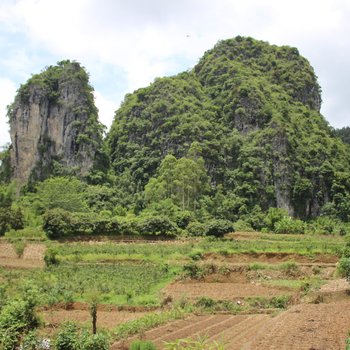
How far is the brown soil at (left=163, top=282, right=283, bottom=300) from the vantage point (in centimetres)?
2778

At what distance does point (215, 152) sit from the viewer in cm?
8100

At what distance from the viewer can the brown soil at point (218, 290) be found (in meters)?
27.8

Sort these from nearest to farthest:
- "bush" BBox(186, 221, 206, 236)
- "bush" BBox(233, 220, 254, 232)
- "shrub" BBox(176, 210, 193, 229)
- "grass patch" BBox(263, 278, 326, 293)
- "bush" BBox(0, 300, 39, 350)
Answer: "bush" BBox(0, 300, 39, 350) < "grass patch" BBox(263, 278, 326, 293) < "bush" BBox(186, 221, 206, 236) < "shrub" BBox(176, 210, 193, 229) < "bush" BBox(233, 220, 254, 232)

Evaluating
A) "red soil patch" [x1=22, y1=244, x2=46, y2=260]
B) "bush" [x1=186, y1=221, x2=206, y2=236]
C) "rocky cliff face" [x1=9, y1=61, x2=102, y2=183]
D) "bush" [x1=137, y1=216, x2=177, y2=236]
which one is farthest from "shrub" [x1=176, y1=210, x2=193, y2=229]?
"rocky cliff face" [x1=9, y1=61, x2=102, y2=183]

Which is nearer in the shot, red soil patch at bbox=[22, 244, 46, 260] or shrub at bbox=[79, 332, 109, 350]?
shrub at bbox=[79, 332, 109, 350]

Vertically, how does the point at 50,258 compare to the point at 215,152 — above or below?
below

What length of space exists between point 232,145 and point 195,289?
54439 mm

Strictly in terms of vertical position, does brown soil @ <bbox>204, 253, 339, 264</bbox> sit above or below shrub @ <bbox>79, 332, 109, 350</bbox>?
above

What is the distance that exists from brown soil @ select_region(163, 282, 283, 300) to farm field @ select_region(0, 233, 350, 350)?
55 millimetres

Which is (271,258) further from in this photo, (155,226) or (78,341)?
(78,341)

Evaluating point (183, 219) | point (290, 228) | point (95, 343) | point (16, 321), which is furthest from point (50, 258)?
point (290, 228)

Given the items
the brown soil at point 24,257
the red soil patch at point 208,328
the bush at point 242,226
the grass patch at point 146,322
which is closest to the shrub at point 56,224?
the brown soil at point 24,257

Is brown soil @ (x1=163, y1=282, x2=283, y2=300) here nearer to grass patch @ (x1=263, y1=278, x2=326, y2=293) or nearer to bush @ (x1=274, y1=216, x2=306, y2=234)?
grass patch @ (x1=263, y1=278, x2=326, y2=293)

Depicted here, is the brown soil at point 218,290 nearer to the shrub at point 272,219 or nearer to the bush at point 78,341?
the bush at point 78,341
